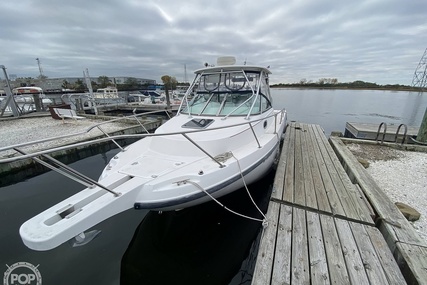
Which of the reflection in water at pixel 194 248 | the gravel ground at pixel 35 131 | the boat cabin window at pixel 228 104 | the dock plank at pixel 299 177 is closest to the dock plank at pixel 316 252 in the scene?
the dock plank at pixel 299 177

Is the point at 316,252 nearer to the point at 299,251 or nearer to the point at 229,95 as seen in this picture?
the point at 299,251

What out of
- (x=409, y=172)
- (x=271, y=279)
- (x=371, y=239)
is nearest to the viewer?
(x=271, y=279)

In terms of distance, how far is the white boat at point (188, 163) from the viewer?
6.77 feet

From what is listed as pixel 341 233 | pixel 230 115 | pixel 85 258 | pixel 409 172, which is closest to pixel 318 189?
pixel 341 233

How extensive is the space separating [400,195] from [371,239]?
223 cm

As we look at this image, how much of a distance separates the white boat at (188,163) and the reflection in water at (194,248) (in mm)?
816

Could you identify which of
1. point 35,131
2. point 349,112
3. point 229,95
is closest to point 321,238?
point 229,95

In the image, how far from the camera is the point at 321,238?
2357mm

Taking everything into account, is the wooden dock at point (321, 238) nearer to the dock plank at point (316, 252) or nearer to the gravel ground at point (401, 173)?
the dock plank at point (316, 252)

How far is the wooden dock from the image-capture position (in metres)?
1.92

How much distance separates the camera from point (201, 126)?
384 cm

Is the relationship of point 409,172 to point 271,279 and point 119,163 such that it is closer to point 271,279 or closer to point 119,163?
point 271,279

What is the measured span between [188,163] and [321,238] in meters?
1.96

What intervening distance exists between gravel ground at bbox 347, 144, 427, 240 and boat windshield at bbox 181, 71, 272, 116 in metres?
3.02
